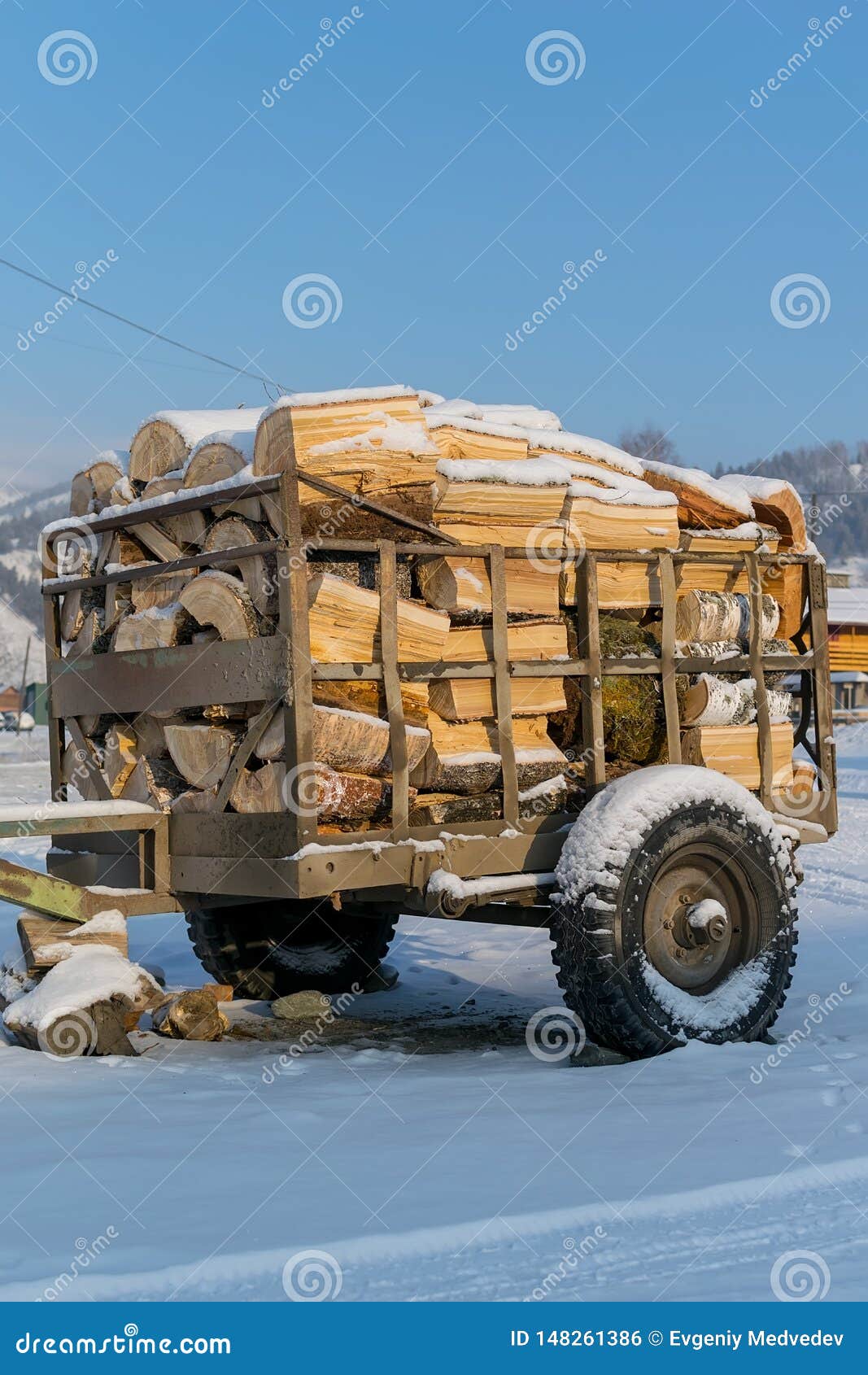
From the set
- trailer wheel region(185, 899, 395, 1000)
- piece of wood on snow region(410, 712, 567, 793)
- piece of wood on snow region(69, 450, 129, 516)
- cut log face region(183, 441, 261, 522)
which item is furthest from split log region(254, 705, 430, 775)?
piece of wood on snow region(69, 450, 129, 516)

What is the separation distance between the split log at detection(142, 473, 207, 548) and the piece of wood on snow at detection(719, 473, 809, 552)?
2.76m

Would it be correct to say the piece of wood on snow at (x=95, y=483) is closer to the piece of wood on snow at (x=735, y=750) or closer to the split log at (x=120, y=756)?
the split log at (x=120, y=756)

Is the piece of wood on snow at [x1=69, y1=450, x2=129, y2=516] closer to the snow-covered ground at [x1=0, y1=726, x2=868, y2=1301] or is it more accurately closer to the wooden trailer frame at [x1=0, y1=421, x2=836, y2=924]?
the wooden trailer frame at [x1=0, y1=421, x2=836, y2=924]

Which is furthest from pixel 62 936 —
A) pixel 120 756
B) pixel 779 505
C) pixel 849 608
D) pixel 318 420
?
pixel 849 608

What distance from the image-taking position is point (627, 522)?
6.82 meters

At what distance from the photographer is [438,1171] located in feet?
14.0

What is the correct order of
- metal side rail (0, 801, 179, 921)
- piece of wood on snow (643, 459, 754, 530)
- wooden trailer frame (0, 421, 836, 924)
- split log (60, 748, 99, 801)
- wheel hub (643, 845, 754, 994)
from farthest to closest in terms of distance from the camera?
1. piece of wood on snow (643, 459, 754, 530)
2. split log (60, 748, 99, 801)
3. wheel hub (643, 845, 754, 994)
4. metal side rail (0, 801, 179, 921)
5. wooden trailer frame (0, 421, 836, 924)

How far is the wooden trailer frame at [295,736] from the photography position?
5.55 metres

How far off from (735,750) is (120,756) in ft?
9.40

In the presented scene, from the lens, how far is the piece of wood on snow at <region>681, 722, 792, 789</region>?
684cm

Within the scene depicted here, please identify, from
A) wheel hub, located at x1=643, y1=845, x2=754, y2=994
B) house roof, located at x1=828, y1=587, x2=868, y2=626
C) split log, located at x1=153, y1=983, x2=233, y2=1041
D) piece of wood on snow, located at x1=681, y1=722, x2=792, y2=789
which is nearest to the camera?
wheel hub, located at x1=643, y1=845, x2=754, y2=994

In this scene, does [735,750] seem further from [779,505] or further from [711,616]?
[779,505]

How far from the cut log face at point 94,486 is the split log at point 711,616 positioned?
2.73 m
